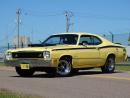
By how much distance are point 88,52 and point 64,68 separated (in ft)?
A: 4.26

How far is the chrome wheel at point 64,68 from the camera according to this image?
17.6m

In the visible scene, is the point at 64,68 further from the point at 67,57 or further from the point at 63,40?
the point at 63,40

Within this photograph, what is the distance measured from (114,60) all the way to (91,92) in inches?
294

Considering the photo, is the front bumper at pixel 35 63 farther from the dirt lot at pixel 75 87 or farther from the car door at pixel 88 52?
the car door at pixel 88 52

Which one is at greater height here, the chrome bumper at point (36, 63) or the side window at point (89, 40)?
the side window at point (89, 40)

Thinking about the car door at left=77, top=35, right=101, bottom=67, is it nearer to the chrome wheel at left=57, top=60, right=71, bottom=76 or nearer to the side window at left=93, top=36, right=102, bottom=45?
the side window at left=93, top=36, right=102, bottom=45

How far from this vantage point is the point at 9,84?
49.1 ft

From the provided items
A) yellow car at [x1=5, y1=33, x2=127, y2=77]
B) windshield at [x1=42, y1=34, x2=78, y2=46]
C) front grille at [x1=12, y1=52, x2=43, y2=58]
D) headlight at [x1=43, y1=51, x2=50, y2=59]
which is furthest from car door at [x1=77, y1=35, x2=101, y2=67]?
front grille at [x1=12, y1=52, x2=43, y2=58]

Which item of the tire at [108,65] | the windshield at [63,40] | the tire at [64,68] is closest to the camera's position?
the tire at [64,68]

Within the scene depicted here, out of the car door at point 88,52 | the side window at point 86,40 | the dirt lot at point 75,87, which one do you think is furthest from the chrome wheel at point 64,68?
the dirt lot at point 75,87

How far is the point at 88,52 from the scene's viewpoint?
18.6 metres

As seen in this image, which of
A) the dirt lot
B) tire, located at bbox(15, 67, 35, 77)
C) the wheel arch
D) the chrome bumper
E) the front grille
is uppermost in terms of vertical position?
the front grille

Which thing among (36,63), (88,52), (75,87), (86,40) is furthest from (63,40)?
(75,87)

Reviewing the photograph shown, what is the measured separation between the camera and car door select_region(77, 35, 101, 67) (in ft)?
60.1
